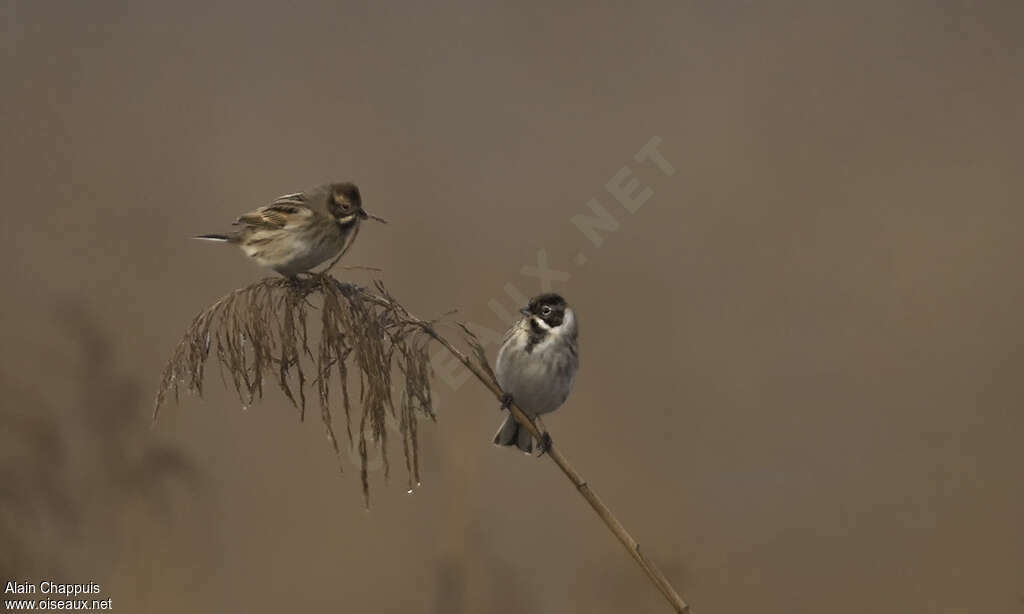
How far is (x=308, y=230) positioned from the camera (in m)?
2.64

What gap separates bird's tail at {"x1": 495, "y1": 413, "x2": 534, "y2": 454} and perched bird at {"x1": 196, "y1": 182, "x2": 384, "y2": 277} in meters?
0.97

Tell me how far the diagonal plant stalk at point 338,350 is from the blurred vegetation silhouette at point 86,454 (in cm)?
52

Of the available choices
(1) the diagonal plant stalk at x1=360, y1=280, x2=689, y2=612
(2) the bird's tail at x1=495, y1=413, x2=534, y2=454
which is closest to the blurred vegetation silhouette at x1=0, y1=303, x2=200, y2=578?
(1) the diagonal plant stalk at x1=360, y1=280, x2=689, y2=612

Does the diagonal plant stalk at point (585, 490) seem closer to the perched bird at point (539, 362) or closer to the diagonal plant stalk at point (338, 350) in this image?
the diagonal plant stalk at point (338, 350)

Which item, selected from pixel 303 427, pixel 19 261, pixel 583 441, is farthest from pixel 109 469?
pixel 19 261

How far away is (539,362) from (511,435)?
0.77 ft

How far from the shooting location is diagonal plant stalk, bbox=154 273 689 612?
1835mm

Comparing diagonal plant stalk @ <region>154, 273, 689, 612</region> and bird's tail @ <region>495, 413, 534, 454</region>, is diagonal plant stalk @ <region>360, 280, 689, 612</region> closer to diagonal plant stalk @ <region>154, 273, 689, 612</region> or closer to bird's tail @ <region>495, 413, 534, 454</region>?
diagonal plant stalk @ <region>154, 273, 689, 612</region>

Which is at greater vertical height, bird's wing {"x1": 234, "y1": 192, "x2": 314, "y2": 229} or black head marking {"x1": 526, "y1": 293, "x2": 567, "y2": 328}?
bird's wing {"x1": 234, "y1": 192, "x2": 314, "y2": 229}

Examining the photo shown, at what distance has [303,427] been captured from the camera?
3.66m

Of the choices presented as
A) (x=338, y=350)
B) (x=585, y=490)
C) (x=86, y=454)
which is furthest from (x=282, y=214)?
(x=585, y=490)

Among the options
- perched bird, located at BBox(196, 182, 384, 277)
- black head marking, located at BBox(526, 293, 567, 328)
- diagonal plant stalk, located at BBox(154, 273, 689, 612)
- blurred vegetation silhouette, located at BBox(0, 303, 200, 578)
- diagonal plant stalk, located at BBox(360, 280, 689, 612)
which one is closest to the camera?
diagonal plant stalk, located at BBox(360, 280, 689, 612)

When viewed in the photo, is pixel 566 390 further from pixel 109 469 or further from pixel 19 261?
pixel 19 261

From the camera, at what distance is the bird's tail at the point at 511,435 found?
340cm
